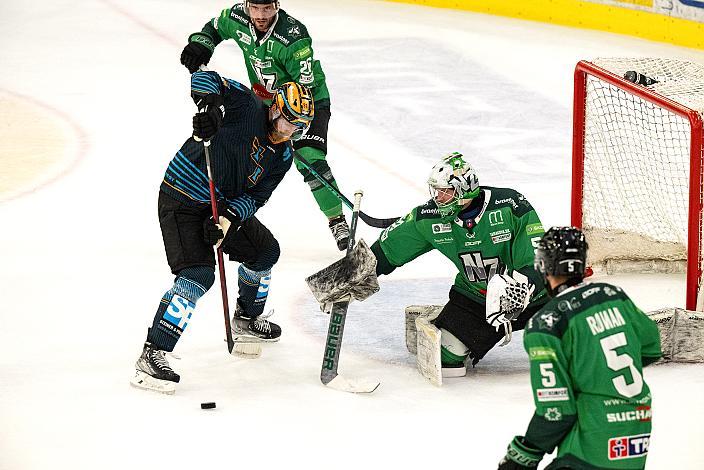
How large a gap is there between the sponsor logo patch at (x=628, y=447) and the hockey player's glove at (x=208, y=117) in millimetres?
2211

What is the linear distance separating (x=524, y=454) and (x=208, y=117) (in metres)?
2.09

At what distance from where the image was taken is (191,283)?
514cm

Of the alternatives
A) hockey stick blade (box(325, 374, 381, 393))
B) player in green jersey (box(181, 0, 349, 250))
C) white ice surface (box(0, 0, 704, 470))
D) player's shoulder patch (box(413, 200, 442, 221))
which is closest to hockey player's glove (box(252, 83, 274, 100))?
player in green jersey (box(181, 0, 349, 250))

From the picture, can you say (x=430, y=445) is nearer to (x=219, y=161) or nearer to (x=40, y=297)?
(x=219, y=161)

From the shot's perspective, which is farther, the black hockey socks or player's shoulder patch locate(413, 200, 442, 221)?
player's shoulder patch locate(413, 200, 442, 221)

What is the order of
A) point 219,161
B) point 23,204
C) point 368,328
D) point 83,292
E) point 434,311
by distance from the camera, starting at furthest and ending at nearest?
point 23,204
point 83,292
point 368,328
point 434,311
point 219,161

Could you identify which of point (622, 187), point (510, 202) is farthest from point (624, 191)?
point (510, 202)

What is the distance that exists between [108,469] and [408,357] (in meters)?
1.64

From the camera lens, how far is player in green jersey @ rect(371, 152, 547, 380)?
5.15 metres

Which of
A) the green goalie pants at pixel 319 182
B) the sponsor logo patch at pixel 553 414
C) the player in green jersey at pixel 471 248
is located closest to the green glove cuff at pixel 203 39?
the green goalie pants at pixel 319 182

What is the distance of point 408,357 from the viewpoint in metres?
5.72

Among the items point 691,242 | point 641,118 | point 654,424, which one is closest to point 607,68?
point 641,118

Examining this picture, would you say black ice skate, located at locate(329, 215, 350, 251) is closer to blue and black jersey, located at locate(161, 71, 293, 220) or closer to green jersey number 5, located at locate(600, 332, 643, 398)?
blue and black jersey, located at locate(161, 71, 293, 220)

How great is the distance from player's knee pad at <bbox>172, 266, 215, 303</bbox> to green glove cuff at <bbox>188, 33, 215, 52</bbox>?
75.2 inches
